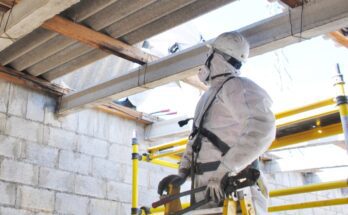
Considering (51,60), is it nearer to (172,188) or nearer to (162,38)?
(162,38)

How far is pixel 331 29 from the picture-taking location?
2.87 m

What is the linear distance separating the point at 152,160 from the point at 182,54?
1.16m

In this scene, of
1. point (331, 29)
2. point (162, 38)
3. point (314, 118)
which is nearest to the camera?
point (331, 29)

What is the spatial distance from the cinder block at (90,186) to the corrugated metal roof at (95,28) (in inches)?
38.7

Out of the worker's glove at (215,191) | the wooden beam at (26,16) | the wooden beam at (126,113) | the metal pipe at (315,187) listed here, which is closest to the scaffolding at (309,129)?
the metal pipe at (315,187)

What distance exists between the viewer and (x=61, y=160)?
4.32m

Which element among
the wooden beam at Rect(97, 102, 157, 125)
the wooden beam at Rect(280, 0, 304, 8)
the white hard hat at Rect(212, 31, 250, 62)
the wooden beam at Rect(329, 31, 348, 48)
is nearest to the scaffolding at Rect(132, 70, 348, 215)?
the wooden beam at Rect(329, 31, 348, 48)

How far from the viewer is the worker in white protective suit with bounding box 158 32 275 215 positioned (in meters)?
2.06

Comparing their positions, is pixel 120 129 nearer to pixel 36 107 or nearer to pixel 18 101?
pixel 36 107

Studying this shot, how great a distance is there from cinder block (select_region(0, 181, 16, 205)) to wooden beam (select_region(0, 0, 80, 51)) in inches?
46.7

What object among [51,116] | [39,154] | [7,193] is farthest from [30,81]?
[7,193]

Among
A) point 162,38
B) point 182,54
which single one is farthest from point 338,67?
point 162,38

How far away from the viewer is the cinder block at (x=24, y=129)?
407 cm

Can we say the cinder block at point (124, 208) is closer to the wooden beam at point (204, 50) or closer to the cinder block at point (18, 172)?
the cinder block at point (18, 172)
